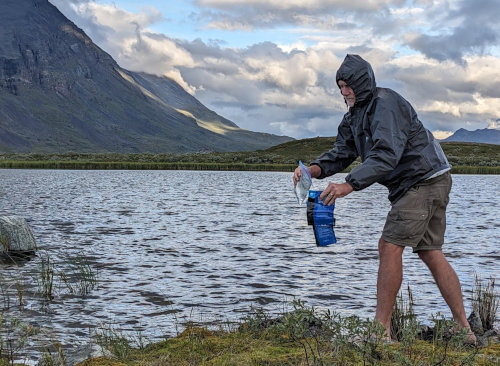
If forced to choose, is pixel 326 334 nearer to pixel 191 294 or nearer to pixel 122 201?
pixel 191 294

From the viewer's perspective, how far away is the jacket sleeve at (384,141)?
19.8 feet

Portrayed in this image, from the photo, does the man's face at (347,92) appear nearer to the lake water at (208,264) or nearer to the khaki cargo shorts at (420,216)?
the khaki cargo shorts at (420,216)

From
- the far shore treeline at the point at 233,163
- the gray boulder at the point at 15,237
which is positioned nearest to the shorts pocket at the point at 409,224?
the gray boulder at the point at 15,237

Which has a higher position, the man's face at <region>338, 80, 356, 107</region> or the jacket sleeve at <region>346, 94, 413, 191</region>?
the man's face at <region>338, 80, 356, 107</region>

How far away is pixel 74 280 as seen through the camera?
40.3 ft

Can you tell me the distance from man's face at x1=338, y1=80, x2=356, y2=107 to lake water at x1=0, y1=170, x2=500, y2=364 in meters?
3.52

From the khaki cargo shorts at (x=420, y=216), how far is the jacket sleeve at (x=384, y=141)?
445mm

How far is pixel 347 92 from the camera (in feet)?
21.6

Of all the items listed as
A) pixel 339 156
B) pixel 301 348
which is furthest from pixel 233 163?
pixel 301 348

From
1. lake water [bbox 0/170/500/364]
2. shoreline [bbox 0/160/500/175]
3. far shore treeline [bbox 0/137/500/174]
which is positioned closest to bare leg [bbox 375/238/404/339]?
lake water [bbox 0/170/500/364]

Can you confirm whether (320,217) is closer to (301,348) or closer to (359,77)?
(301,348)

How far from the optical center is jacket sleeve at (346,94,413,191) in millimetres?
6043

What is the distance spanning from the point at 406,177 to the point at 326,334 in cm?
218

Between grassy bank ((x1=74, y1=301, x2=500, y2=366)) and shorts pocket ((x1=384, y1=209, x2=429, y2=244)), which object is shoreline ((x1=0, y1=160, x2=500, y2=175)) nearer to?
grassy bank ((x1=74, y1=301, x2=500, y2=366))
